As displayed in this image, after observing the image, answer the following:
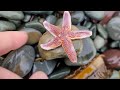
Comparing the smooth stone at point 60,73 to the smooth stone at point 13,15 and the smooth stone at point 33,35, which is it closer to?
the smooth stone at point 33,35

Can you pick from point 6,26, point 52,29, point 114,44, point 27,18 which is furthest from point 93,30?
point 6,26

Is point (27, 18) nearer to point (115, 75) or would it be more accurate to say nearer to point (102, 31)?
point (102, 31)

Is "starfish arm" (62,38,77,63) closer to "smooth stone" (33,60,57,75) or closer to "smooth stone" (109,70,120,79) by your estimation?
"smooth stone" (33,60,57,75)

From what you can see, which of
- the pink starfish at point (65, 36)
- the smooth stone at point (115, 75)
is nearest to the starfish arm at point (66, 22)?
the pink starfish at point (65, 36)

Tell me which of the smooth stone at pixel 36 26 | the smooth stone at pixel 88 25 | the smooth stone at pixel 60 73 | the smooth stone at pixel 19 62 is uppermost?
the smooth stone at pixel 36 26
